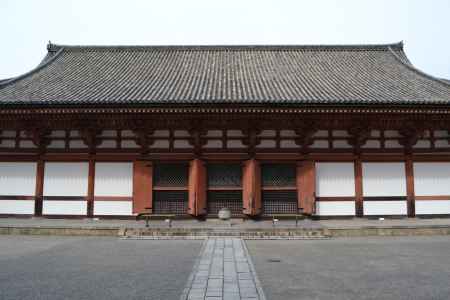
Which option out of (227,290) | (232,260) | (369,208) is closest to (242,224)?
(232,260)

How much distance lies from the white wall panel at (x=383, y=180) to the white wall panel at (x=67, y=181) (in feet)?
38.9

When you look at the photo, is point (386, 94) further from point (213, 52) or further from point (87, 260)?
point (87, 260)

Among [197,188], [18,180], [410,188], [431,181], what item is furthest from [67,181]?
[431,181]

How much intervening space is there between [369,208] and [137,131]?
1024cm

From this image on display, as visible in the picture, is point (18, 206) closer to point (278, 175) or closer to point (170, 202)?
point (170, 202)

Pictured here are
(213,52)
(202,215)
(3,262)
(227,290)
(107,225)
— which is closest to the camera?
(227,290)

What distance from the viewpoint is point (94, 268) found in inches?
244

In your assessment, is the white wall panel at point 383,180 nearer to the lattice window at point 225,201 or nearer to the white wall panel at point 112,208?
the lattice window at point 225,201

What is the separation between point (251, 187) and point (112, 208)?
589 centimetres

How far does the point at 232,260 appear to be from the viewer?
6.66m

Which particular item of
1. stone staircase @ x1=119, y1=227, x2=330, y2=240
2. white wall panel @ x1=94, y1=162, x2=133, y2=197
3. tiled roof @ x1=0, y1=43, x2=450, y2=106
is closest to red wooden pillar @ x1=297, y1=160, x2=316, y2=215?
stone staircase @ x1=119, y1=227, x2=330, y2=240

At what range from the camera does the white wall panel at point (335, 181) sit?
40.9 feet

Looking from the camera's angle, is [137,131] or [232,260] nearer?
[232,260]

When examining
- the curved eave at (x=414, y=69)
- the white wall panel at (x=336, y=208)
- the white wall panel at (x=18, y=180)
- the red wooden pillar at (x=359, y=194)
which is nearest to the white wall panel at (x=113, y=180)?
the white wall panel at (x=18, y=180)
